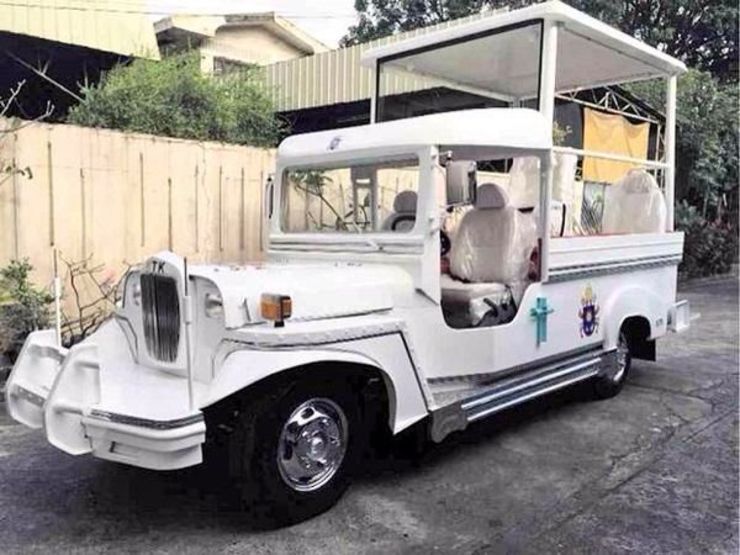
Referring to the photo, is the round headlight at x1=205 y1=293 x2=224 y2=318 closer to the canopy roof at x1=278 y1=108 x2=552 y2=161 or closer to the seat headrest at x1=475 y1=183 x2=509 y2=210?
the canopy roof at x1=278 y1=108 x2=552 y2=161

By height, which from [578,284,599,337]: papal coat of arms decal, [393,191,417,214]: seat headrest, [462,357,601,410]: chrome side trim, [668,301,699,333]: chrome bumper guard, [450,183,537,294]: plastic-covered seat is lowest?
[462,357,601,410]: chrome side trim

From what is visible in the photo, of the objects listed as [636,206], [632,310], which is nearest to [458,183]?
[632,310]

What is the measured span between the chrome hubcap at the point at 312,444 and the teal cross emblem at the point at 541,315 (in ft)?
5.26

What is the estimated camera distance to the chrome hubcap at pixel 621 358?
551 centimetres

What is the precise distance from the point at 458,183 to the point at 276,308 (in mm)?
1330

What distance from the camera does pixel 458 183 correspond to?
3836 millimetres

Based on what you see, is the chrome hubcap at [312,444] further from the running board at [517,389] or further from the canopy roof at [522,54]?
the canopy roof at [522,54]

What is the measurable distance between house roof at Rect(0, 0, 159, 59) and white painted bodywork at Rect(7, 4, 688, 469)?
21.6ft

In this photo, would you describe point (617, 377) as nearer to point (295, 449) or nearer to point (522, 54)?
point (522, 54)

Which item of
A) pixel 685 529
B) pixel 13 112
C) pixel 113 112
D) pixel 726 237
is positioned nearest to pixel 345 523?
pixel 685 529

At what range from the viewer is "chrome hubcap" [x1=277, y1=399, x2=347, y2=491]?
3.21 meters

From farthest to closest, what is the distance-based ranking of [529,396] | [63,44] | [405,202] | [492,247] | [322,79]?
1. [322,79]
2. [63,44]
3. [492,247]
4. [529,396]
5. [405,202]

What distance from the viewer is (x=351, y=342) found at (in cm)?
331

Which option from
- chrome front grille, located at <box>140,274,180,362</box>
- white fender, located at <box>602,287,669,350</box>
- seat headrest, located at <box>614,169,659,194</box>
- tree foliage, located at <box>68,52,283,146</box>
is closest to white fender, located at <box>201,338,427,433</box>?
chrome front grille, located at <box>140,274,180,362</box>
